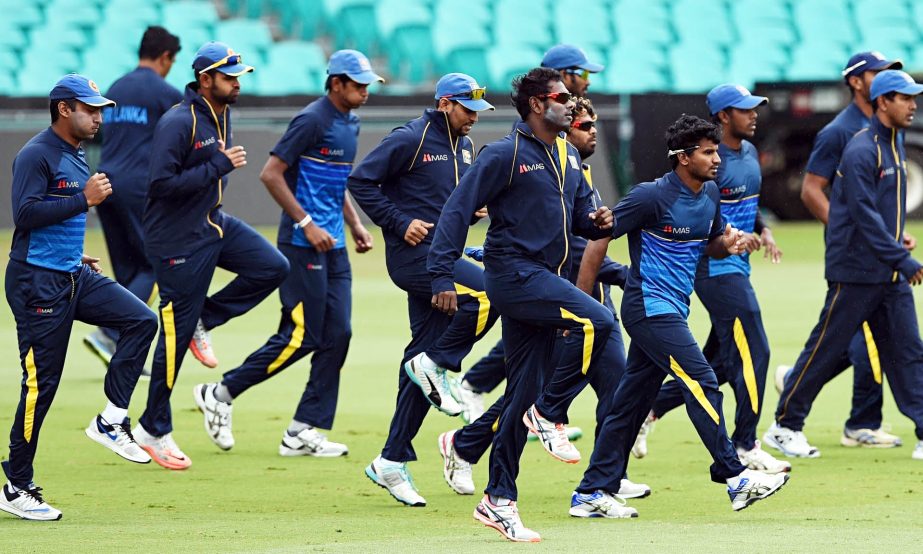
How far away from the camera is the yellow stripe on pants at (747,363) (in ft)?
26.5

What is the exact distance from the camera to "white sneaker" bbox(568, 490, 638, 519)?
22.2 feet

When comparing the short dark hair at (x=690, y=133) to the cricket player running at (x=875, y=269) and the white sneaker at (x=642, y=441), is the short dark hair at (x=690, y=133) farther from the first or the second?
the white sneaker at (x=642, y=441)

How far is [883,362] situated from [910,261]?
0.73 metres

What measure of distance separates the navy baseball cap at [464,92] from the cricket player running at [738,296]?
1.40 m

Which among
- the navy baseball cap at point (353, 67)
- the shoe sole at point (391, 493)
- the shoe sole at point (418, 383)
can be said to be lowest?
the shoe sole at point (391, 493)

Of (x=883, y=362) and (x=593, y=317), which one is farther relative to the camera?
(x=883, y=362)

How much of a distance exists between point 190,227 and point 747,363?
322cm

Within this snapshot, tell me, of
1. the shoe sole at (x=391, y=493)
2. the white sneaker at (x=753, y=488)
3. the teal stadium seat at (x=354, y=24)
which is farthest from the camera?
the teal stadium seat at (x=354, y=24)

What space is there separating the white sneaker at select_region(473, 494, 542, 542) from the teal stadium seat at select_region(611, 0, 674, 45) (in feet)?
72.7

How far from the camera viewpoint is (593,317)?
6.39 metres

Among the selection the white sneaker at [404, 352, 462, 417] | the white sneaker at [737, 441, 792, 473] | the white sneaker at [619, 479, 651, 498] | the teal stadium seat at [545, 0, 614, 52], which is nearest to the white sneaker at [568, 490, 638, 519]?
the white sneaker at [619, 479, 651, 498]

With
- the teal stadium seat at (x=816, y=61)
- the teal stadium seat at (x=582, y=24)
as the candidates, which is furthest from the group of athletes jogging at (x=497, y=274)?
the teal stadium seat at (x=816, y=61)

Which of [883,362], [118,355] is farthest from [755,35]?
[118,355]

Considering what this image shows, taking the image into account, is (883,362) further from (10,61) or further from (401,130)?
(10,61)
